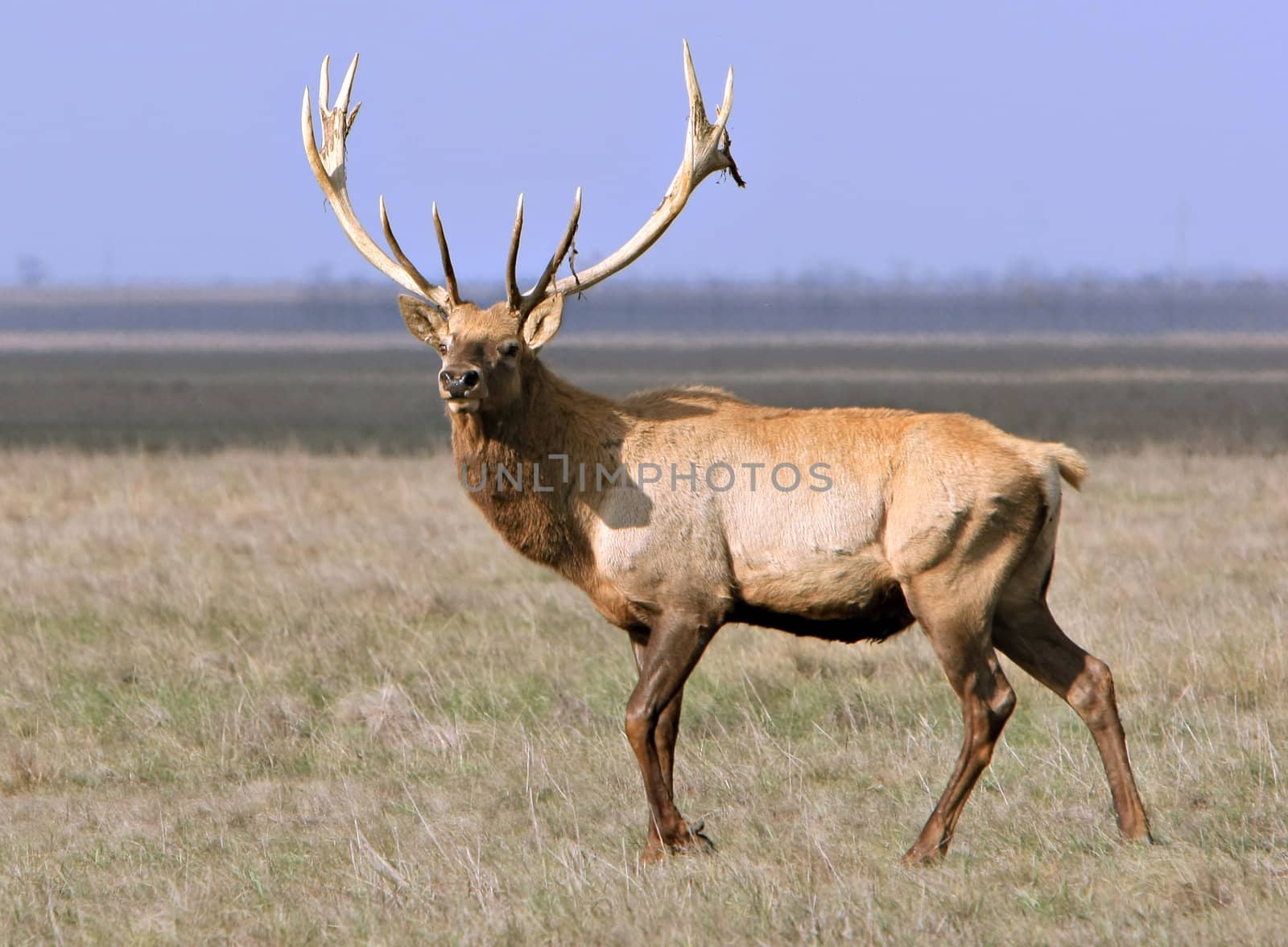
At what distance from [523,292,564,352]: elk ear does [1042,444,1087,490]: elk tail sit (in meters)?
2.06

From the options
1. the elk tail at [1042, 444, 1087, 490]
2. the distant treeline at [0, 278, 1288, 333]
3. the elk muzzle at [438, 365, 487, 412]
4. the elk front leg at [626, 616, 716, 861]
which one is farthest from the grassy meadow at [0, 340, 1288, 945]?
the distant treeline at [0, 278, 1288, 333]

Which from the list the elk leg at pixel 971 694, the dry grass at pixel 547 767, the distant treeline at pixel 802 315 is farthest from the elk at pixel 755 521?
the distant treeline at pixel 802 315

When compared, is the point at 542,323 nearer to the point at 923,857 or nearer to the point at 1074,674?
the point at 1074,674

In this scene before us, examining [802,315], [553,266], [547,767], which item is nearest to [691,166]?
[553,266]

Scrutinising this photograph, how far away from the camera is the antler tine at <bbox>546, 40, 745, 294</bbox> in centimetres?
729

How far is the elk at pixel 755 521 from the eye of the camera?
6.05m

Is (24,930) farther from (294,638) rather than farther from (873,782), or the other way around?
(294,638)

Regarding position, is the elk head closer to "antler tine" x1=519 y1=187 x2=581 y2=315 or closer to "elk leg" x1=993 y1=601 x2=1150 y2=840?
"antler tine" x1=519 y1=187 x2=581 y2=315

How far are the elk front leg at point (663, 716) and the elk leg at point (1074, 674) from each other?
1150 mm

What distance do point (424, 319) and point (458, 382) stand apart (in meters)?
0.87

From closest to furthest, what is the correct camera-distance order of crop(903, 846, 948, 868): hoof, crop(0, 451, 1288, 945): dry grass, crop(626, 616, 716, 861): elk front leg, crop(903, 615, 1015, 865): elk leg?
crop(0, 451, 1288, 945): dry grass < crop(903, 846, 948, 868): hoof < crop(903, 615, 1015, 865): elk leg < crop(626, 616, 716, 861): elk front leg

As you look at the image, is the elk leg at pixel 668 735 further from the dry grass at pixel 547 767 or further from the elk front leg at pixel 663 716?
the dry grass at pixel 547 767

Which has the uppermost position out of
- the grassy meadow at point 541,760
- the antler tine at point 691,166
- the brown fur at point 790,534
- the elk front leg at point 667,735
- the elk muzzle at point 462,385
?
the antler tine at point 691,166

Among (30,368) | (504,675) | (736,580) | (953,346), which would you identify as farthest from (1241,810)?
(953,346)
